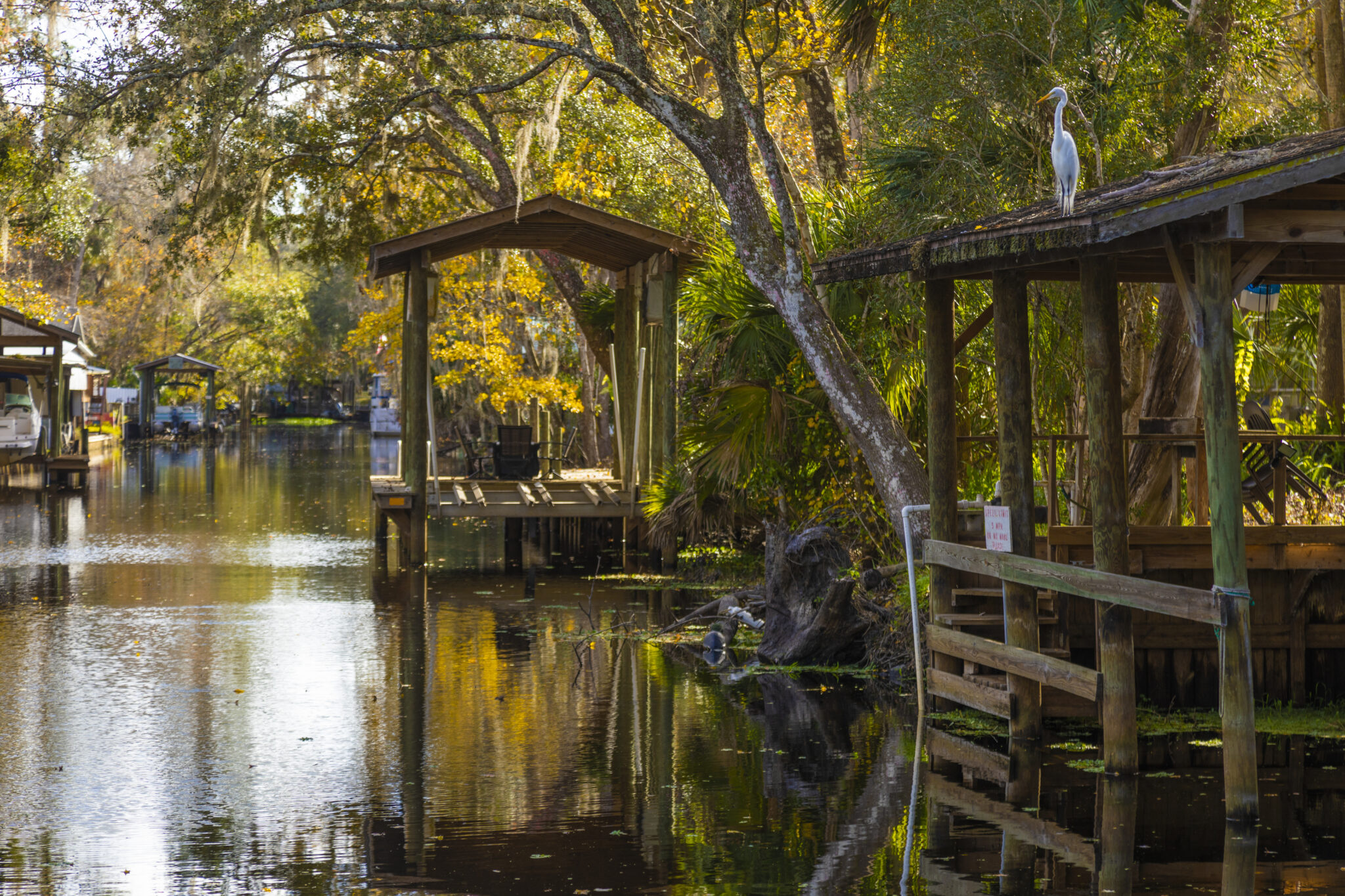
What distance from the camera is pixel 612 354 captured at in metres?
22.1

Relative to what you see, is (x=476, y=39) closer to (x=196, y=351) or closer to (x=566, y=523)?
(x=566, y=523)

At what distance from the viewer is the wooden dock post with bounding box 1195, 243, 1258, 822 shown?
7.71 meters

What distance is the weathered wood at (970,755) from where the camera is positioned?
29.6 ft

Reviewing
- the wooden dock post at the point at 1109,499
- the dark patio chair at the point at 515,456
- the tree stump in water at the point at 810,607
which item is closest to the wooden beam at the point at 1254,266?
the wooden dock post at the point at 1109,499

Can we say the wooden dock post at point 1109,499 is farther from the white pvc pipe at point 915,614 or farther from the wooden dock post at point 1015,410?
the white pvc pipe at point 915,614

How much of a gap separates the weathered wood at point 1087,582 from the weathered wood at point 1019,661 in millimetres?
433

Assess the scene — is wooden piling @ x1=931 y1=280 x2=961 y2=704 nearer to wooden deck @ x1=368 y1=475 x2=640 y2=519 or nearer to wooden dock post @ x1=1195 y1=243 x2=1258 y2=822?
wooden dock post @ x1=1195 y1=243 x2=1258 y2=822

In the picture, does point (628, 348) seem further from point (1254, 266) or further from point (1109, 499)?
point (1254, 266)

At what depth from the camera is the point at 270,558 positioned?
800 inches

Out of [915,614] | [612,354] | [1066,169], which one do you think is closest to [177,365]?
[612,354]

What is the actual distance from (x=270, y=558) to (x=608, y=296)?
6.87m

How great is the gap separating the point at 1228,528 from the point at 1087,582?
1.08 m

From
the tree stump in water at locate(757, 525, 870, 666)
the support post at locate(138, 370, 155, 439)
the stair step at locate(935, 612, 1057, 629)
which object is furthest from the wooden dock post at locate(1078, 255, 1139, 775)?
the support post at locate(138, 370, 155, 439)

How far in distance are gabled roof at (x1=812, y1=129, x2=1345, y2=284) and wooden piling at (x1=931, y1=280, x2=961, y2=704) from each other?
632 millimetres
